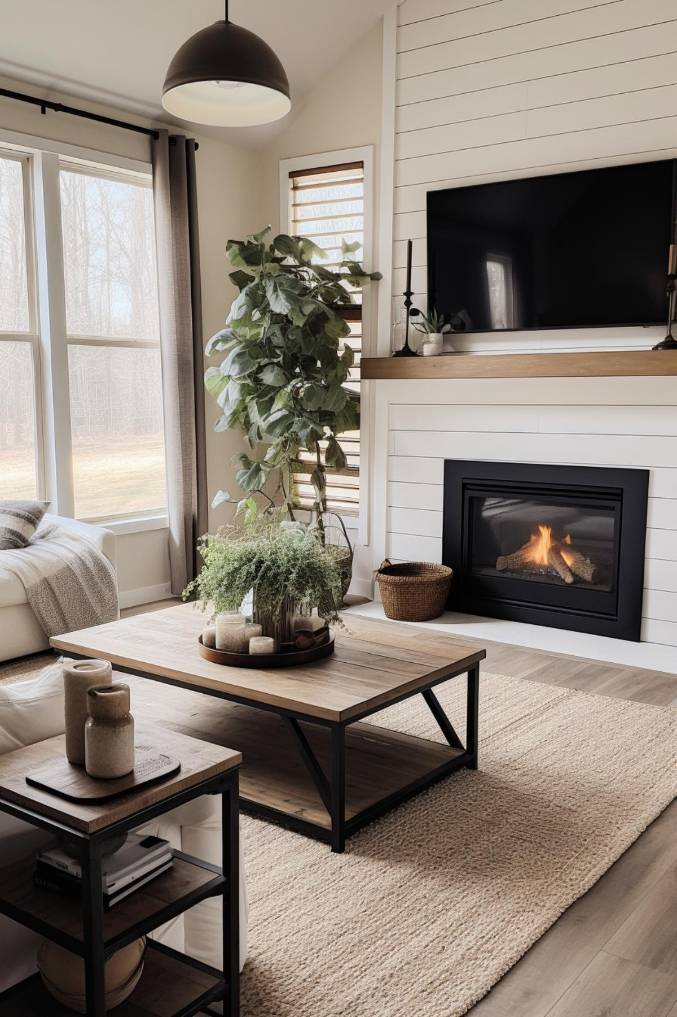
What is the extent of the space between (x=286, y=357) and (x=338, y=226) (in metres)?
0.95

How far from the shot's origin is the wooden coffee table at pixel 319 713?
2.59 metres

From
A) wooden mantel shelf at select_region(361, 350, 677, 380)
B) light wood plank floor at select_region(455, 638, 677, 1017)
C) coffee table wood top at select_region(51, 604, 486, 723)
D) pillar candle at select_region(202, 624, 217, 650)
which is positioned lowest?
light wood plank floor at select_region(455, 638, 677, 1017)

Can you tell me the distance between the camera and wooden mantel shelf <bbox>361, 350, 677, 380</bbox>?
13.8 ft

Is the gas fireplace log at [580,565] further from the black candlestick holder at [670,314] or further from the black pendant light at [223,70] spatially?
the black pendant light at [223,70]

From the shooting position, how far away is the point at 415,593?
16.0 ft

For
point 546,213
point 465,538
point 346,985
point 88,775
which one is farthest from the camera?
point 465,538

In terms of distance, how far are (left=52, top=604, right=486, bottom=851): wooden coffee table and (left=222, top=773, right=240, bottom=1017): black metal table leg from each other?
0.76m

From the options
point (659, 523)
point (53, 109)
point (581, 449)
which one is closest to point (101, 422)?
point (53, 109)

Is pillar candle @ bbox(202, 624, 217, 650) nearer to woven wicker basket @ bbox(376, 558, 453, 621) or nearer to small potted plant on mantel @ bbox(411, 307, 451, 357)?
woven wicker basket @ bbox(376, 558, 453, 621)

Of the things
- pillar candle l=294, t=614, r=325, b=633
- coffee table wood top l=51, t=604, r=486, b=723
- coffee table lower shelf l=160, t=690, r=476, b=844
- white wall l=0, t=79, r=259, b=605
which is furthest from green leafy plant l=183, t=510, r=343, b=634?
white wall l=0, t=79, r=259, b=605

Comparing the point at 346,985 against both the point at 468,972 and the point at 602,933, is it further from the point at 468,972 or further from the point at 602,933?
the point at 602,933

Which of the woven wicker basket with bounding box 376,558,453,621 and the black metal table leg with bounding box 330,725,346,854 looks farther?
the woven wicker basket with bounding box 376,558,453,621

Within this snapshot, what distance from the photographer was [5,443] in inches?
187

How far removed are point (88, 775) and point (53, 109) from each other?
407 centimetres
